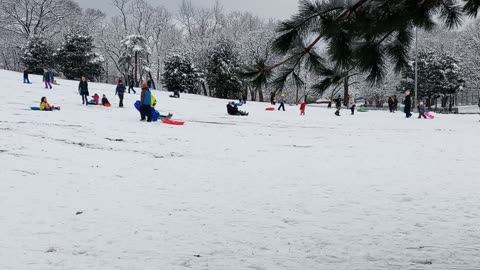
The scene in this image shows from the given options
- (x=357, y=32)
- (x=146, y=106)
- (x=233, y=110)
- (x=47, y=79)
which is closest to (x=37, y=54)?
(x=47, y=79)

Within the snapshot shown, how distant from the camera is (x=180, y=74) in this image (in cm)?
5378

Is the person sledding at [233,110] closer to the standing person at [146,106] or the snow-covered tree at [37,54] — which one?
the standing person at [146,106]

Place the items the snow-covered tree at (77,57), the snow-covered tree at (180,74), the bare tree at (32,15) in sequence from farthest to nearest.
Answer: the bare tree at (32,15) < the snow-covered tree at (180,74) < the snow-covered tree at (77,57)

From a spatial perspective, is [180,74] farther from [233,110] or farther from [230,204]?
[230,204]

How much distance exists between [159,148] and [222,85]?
42256 millimetres

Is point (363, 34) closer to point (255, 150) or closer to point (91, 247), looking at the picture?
point (91, 247)

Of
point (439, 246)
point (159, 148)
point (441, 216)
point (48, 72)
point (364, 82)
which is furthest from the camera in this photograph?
point (48, 72)

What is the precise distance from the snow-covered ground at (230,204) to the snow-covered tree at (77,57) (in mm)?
40362

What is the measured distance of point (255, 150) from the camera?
13383 millimetres

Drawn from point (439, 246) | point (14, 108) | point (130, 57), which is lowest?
point (439, 246)

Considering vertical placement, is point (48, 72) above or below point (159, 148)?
above

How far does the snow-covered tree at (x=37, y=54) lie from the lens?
52.1 metres

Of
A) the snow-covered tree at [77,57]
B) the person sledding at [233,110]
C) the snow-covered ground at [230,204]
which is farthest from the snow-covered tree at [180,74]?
the snow-covered ground at [230,204]

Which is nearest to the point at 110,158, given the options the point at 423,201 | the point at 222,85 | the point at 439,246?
the point at 423,201
